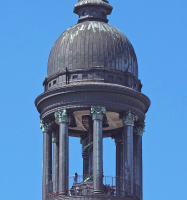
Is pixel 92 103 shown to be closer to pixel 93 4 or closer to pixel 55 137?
pixel 55 137

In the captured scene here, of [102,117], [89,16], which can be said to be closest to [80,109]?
[102,117]

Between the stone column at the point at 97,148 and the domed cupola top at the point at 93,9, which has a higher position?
the domed cupola top at the point at 93,9

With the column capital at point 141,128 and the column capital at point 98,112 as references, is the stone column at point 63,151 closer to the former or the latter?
the column capital at point 98,112

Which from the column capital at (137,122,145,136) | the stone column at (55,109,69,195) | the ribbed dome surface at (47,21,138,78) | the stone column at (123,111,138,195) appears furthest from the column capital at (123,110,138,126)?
the stone column at (55,109,69,195)

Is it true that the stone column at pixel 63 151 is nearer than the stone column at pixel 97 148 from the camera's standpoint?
No

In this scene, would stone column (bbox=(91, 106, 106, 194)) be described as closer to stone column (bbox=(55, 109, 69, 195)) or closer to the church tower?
the church tower

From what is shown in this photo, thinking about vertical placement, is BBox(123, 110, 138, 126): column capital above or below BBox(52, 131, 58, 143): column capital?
above

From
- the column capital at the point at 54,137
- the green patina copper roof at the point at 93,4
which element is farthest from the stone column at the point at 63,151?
the green patina copper roof at the point at 93,4

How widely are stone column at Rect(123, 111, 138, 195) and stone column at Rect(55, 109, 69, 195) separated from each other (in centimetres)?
564

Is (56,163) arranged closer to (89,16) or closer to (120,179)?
(120,179)

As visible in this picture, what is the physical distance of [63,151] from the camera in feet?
406

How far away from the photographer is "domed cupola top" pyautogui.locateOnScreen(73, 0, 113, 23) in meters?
130

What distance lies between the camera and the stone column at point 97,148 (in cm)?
12219

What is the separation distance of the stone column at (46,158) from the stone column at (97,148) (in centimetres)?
614
